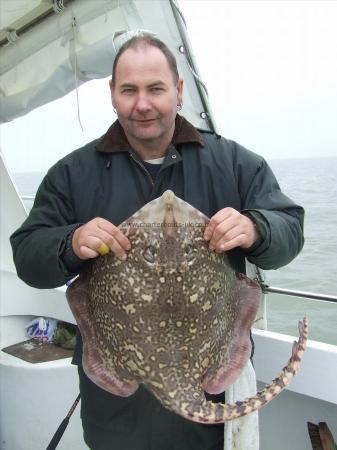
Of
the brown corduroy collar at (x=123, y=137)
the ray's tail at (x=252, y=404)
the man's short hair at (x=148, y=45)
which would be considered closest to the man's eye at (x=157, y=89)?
the man's short hair at (x=148, y=45)

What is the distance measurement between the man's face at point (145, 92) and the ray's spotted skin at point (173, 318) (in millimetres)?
591

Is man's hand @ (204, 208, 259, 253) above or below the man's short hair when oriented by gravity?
below

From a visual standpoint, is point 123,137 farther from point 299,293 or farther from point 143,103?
point 299,293

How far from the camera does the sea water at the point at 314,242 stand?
4.03 m

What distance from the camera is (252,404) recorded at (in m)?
1.73

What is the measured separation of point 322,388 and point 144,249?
1913 mm

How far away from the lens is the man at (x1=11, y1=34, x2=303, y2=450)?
213 cm

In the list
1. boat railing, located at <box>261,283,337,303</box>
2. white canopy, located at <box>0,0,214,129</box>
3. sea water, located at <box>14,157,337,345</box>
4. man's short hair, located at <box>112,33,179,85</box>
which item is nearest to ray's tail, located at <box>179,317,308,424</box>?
man's short hair, located at <box>112,33,179,85</box>

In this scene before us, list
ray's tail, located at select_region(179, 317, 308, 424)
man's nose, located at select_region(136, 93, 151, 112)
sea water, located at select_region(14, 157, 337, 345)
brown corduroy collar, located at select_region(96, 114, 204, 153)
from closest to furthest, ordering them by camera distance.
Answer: ray's tail, located at select_region(179, 317, 308, 424) < man's nose, located at select_region(136, 93, 151, 112) < brown corduroy collar, located at select_region(96, 114, 204, 153) < sea water, located at select_region(14, 157, 337, 345)

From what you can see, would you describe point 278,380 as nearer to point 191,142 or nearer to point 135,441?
point 135,441

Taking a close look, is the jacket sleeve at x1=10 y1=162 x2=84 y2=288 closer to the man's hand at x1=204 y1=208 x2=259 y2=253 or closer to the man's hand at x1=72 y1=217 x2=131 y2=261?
the man's hand at x1=72 y1=217 x2=131 y2=261

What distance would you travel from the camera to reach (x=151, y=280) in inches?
70.9

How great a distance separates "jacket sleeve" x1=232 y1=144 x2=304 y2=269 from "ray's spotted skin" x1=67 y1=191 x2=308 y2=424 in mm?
197

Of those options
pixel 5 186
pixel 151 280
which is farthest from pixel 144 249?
pixel 5 186
